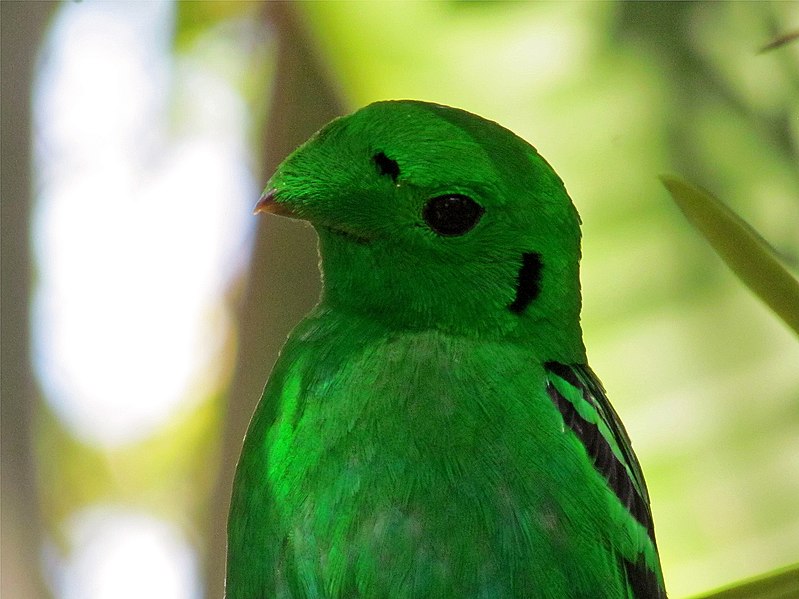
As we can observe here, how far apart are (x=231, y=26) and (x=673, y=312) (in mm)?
1489

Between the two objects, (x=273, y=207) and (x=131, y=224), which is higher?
(x=131, y=224)

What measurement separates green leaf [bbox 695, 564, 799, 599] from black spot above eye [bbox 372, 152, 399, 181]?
0.71 meters

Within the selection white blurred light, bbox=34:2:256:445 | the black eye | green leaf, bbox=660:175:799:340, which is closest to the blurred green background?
white blurred light, bbox=34:2:256:445

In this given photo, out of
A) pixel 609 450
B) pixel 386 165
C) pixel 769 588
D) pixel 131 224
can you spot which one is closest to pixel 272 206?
pixel 386 165

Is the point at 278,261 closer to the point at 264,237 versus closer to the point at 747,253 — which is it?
the point at 264,237

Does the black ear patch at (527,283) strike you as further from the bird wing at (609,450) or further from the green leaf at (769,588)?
the green leaf at (769,588)

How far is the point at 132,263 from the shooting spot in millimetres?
2969

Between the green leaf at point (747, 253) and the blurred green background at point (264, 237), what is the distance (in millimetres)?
864

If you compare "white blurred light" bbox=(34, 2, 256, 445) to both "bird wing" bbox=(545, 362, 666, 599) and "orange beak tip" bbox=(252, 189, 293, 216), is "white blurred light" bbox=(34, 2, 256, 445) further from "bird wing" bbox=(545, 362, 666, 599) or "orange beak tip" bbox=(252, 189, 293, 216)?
"bird wing" bbox=(545, 362, 666, 599)

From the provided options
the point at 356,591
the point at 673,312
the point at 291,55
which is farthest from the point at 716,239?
the point at 291,55

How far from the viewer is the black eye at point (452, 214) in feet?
4.75

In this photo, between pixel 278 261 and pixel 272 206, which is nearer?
pixel 272 206

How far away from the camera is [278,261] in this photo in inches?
110

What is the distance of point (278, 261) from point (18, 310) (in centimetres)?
82
